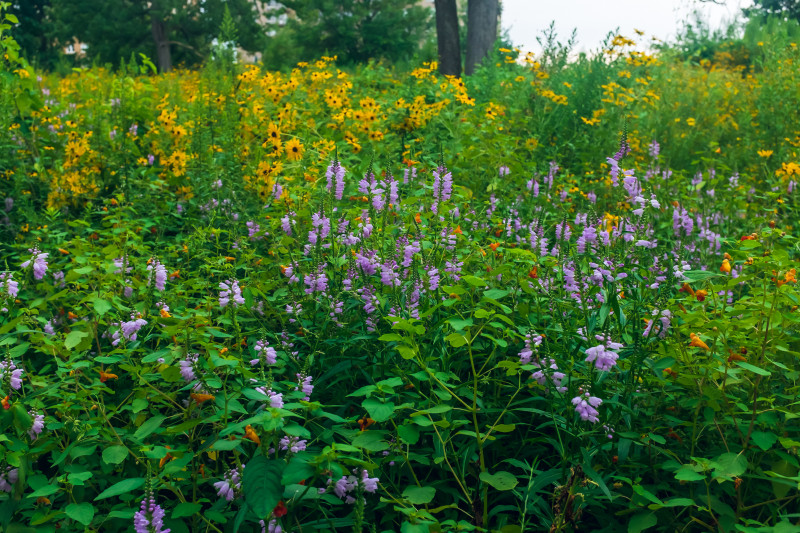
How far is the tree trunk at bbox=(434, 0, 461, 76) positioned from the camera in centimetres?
1109

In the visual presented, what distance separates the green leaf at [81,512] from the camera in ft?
5.53

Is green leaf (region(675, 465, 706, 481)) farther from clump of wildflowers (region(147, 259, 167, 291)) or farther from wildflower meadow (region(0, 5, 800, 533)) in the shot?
clump of wildflowers (region(147, 259, 167, 291))

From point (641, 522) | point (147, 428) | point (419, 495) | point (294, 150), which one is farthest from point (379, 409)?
point (294, 150)

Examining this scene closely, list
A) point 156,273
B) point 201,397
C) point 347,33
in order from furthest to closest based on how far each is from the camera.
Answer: point 347,33 < point 156,273 < point 201,397

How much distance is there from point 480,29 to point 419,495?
1092cm

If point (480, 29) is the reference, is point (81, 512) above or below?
below

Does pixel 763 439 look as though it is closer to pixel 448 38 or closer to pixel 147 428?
pixel 147 428

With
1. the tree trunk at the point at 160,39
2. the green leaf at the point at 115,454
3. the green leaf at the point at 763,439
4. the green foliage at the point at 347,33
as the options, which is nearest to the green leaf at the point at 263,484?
the green leaf at the point at 115,454

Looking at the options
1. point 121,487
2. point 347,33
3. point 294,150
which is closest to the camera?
point 121,487

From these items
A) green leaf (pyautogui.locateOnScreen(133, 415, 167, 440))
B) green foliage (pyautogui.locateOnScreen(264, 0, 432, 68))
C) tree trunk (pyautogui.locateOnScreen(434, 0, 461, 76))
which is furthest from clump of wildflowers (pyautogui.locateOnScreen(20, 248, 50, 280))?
green foliage (pyautogui.locateOnScreen(264, 0, 432, 68))

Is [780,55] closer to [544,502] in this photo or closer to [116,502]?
[544,502]

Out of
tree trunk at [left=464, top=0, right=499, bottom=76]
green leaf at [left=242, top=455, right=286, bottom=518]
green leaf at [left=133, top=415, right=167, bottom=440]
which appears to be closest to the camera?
green leaf at [left=242, top=455, right=286, bottom=518]

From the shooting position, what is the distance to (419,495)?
5.90 ft

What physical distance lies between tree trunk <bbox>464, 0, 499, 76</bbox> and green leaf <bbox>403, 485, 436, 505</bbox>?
10470 millimetres
